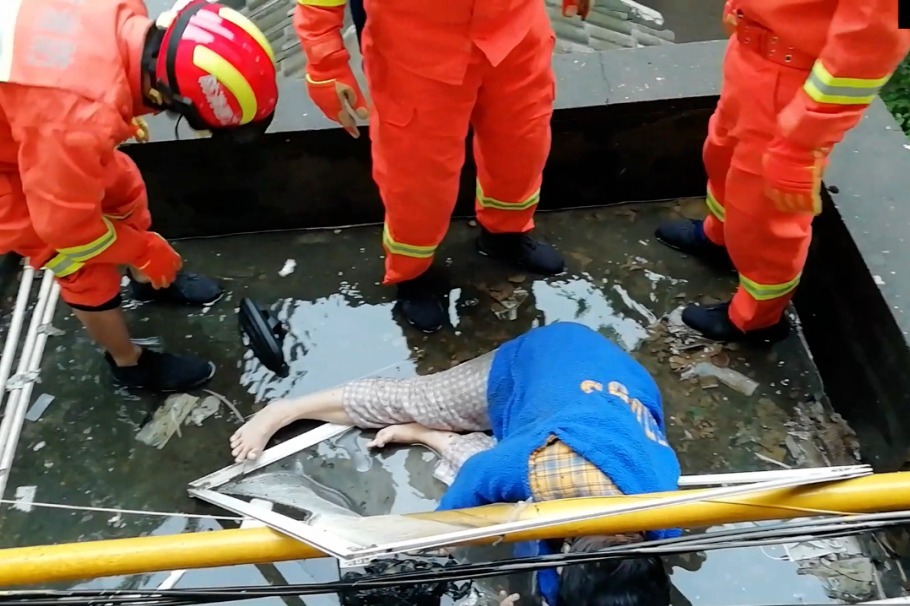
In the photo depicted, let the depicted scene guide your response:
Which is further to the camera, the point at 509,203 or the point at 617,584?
the point at 509,203

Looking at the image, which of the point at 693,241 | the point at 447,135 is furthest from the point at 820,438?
the point at 447,135

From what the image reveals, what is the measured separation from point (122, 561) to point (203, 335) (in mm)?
1463

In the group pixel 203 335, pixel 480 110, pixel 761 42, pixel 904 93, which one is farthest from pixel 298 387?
pixel 904 93

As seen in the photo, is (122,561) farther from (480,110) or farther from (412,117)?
(480,110)

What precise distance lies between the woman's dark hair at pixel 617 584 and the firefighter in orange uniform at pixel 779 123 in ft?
3.35

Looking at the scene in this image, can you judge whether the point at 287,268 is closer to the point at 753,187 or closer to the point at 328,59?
the point at 328,59

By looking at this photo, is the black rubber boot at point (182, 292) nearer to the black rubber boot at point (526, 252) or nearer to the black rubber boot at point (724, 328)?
the black rubber boot at point (526, 252)

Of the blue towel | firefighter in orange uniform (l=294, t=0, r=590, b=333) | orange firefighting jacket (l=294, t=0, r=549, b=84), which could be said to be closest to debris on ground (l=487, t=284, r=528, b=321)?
firefighter in orange uniform (l=294, t=0, r=590, b=333)

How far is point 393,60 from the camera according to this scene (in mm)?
1974

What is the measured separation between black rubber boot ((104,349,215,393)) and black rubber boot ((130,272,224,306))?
272mm

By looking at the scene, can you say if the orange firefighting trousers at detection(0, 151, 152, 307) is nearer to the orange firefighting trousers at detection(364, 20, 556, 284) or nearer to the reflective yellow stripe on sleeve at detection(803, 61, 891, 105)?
Answer: the orange firefighting trousers at detection(364, 20, 556, 284)

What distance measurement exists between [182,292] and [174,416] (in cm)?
48

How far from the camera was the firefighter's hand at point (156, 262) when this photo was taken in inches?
89.9

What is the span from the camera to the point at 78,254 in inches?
80.4
